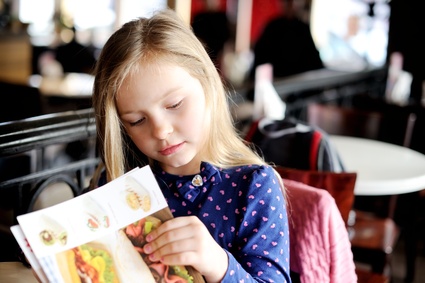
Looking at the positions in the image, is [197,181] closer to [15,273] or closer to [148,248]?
[148,248]

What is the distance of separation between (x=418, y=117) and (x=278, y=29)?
75.5 inches

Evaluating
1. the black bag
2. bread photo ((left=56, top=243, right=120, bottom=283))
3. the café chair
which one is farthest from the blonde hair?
the café chair

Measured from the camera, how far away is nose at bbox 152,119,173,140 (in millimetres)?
1076

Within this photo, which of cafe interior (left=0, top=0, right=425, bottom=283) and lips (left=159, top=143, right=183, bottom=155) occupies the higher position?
lips (left=159, top=143, right=183, bottom=155)

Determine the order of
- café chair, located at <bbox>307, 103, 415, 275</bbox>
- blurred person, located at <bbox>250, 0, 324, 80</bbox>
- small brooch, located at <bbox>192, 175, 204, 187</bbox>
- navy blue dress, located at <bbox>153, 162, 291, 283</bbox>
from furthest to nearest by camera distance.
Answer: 1. blurred person, located at <bbox>250, 0, 324, 80</bbox>
2. café chair, located at <bbox>307, 103, 415, 275</bbox>
3. small brooch, located at <bbox>192, 175, 204, 187</bbox>
4. navy blue dress, located at <bbox>153, 162, 291, 283</bbox>

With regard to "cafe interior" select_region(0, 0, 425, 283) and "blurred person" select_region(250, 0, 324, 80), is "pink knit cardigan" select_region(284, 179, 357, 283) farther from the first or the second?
"blurred person" select_region(250, 0, 324, 80)

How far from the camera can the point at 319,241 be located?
1.34 m

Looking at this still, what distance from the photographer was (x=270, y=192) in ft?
3.65

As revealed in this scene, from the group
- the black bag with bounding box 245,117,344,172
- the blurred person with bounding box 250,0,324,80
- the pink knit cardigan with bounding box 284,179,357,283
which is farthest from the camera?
the blurred person with bounding box 250,0,324,80

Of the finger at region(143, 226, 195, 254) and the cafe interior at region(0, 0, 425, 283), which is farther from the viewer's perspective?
the cafe interior at region(0, 0, 425, 283)

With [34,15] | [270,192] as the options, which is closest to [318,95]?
[270,192]

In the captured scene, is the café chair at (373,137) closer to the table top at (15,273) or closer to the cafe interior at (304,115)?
the cafe interior at (304,115)

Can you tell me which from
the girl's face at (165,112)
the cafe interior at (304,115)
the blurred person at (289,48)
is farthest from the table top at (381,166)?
the blurred person at (289,48)

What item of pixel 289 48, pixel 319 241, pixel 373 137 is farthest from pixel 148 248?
pixel 289 48
